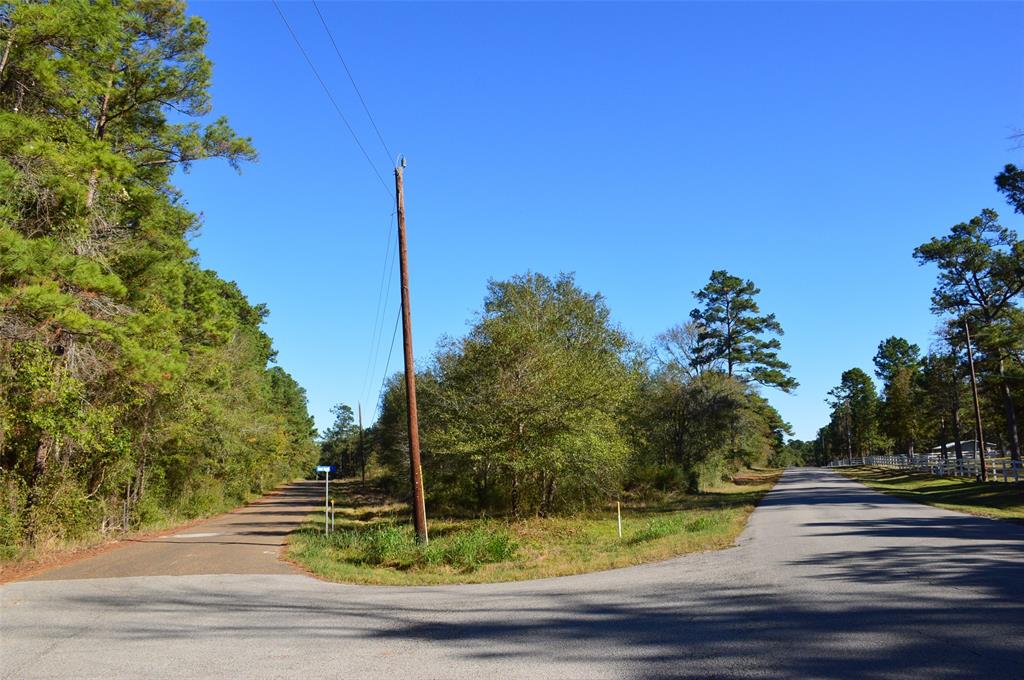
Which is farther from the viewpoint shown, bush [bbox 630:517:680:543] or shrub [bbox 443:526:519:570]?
bush [bbox 630:517:680:543]

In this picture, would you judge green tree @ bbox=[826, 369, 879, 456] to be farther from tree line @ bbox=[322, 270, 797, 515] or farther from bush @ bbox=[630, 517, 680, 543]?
bush @ bbox=[630, 517, 680, 543]

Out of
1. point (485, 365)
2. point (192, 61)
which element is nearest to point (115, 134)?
point (192, 61)

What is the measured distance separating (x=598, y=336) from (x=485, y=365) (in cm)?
1192

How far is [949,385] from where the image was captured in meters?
51.7

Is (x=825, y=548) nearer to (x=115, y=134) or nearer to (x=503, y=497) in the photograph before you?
(x=503, y=497)

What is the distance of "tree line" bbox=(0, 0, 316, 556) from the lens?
524 inches

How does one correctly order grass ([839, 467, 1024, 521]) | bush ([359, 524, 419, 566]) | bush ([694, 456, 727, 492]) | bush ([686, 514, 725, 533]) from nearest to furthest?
1. bush ([359, 524, 419, 566])
2. bush ([686, 514, 725, 533])
3. grass ([839, 467, 1024, 521])
4. bush ([694, 456, 727, 492])

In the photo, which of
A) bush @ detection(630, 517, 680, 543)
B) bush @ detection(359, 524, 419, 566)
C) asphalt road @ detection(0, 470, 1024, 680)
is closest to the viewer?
asphalt road @ detection(0, 470, 1024, 680)

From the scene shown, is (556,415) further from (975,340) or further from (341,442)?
(341,442)

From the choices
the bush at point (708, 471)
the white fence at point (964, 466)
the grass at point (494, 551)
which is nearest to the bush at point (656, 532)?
the grass at point (494, 551)

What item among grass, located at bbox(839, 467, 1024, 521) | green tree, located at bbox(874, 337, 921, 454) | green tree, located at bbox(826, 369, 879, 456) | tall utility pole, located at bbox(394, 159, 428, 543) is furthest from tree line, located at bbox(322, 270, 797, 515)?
green tree, located at bbox(826, 369, 879, 456)

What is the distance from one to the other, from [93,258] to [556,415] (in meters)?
15.5

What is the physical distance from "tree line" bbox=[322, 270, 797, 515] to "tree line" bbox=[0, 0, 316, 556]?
9.81 meters

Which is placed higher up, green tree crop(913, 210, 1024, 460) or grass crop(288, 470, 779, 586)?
green tree crop(913, 210, 1024, 460)
